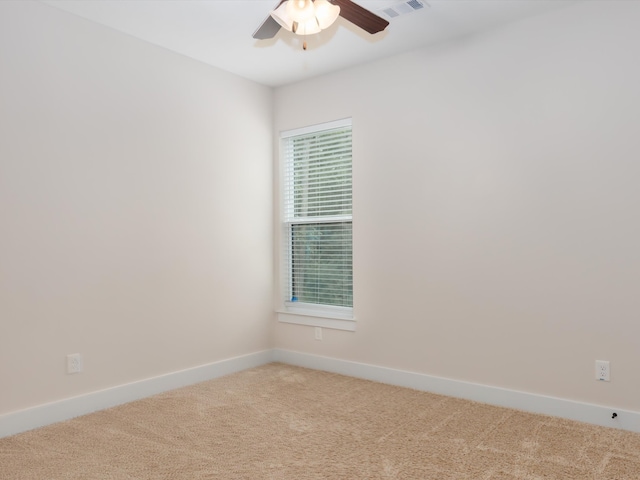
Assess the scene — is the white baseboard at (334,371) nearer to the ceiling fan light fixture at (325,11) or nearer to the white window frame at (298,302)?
the white window frame at (298,302)

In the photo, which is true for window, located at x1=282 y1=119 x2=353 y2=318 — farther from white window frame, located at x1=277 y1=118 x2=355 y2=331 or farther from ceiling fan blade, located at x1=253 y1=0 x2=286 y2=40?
ceiling fan blade, located at x1=253 y1=0 x2=286 y2=40

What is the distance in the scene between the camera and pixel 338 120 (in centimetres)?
423

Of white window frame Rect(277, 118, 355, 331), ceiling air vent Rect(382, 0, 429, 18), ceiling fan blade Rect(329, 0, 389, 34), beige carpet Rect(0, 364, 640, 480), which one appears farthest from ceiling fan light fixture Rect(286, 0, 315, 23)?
beige carpet Rect(0, 364, 640, 480)

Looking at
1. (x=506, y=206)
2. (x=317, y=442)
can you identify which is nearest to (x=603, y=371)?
(x=506, y=206)

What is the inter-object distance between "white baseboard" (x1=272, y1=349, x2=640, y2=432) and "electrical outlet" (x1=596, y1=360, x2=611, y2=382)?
0.56 feet

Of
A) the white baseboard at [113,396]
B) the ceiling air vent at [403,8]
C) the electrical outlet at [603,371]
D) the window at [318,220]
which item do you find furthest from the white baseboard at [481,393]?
the ceiling air vent at [403,8]

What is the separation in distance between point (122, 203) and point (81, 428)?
1.49 metres

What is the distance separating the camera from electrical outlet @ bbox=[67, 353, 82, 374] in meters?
3.15

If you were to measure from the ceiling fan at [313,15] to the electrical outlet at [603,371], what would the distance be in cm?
235

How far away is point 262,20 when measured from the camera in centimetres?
328

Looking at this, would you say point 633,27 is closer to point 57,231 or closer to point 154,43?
point 154,43

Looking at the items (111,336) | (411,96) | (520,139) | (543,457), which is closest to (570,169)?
(520,139)

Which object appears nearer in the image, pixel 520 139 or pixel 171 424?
pixel 171 424

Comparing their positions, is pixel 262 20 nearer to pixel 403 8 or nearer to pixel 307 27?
pixel 403 8
